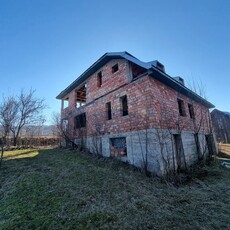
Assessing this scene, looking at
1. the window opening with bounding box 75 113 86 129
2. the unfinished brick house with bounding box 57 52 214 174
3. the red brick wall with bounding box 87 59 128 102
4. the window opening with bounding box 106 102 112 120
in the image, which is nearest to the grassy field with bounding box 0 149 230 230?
the unfinished brick house with bounding box 57 52 214 174

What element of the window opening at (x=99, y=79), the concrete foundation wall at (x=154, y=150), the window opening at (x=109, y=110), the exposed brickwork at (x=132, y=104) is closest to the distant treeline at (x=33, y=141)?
the exposed brickwork at (x=132, y=104)

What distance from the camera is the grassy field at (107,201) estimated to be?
3012mm

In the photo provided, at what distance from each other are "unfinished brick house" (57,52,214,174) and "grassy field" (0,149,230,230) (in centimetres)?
142

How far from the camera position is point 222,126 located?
26.1m

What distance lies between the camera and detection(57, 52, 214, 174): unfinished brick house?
6.34m

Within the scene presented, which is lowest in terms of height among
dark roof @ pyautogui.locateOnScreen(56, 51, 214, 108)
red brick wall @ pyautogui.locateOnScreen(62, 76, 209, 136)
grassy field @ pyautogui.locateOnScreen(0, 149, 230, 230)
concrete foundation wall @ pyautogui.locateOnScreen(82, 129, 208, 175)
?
grassy field @ pyautogui.locateOnScreen(0, 149, 230, 230)

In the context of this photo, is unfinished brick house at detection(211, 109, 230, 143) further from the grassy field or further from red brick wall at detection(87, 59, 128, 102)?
red brick wall at detection(87, 59, 128, 102)

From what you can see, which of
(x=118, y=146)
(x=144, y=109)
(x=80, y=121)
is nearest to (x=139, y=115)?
(x=144, y=109)

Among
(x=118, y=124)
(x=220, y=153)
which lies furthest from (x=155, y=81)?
(x=220, y=153)

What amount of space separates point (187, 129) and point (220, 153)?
7107 millimetres

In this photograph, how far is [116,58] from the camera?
8.89m

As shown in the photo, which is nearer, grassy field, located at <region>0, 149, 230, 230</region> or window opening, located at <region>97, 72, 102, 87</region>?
grassy field, located at <region>0, 149, 230, 230</region>

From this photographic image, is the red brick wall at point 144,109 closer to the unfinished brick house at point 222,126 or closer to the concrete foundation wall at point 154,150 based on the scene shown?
the concrete foundation wall at point 154,150

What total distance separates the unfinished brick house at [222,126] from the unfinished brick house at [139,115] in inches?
716
